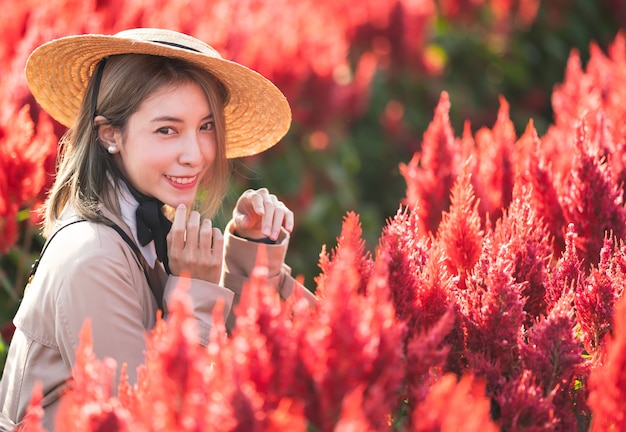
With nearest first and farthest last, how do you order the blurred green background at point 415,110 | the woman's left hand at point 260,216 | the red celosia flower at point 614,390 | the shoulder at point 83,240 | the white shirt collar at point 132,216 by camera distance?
the red celosia flower at point 614,390 → the shoulder at point 83,240 → the white shirt collar at point 132,216 → the woman's left hand at point 260,216 → the blurred green background at point 415,110

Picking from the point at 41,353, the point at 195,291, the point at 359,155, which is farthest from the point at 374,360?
the point at 359,155

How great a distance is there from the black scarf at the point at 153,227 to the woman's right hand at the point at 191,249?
3.7 inches

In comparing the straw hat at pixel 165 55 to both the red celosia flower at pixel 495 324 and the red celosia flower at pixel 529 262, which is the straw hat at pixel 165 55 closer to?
the red celosia flower at pixel 529 262

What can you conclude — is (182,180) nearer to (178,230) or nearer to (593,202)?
(178,230)

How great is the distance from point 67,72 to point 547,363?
202 centimetres

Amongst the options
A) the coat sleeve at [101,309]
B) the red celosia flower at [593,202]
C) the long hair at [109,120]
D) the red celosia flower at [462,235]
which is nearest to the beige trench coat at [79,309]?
the coat sleeve at [101,309]

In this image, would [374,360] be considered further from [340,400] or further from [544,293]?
[544,293]

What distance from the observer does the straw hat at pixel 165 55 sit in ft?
9.46

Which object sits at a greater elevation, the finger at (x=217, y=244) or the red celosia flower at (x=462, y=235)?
the red celosia flower at (x=462, y=235)

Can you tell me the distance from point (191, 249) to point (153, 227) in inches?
7.5

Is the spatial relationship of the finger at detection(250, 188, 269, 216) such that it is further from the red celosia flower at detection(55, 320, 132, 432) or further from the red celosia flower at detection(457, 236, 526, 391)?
the red celosia flower at detection(55, 320, 132, 432)

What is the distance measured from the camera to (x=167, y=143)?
2910mm

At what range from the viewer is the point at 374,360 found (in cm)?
160

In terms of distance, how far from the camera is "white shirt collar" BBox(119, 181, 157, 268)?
9.37ft
